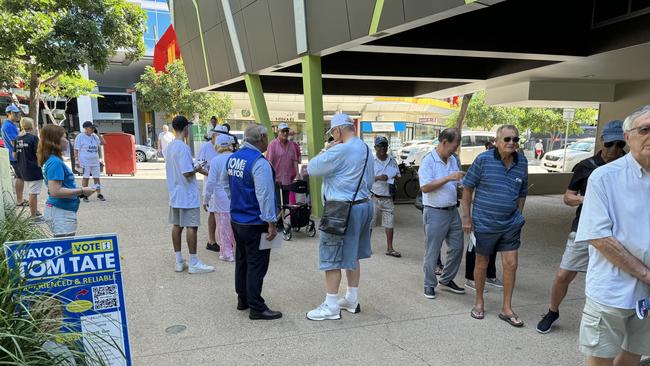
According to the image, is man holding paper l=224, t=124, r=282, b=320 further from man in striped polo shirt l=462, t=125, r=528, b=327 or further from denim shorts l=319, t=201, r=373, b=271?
man in striped polo shirt l=462, t=125, r=528, b=327

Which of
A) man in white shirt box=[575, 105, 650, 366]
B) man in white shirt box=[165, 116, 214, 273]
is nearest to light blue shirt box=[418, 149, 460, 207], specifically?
man in white shirt box=[575, 105, 650, 366]

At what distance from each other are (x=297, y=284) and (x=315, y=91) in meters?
4.73

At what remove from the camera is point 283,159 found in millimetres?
7605

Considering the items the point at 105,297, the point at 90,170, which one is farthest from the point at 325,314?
the point at 90,170

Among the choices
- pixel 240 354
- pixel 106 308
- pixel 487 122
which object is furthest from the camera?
pixel 487 122

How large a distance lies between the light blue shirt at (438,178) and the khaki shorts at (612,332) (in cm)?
216

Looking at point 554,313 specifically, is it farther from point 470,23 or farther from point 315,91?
point 315,91

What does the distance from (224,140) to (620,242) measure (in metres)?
4.47

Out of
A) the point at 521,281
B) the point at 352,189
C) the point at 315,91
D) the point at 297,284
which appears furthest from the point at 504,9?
the point at 297,284

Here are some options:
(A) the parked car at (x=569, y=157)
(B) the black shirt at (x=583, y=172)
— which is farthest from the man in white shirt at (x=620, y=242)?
(A) the parked car at (x=569, y=157)

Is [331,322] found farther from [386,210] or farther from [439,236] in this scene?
[386,210]

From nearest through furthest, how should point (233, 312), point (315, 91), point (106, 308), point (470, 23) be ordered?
point (106, 308)
point (233, 312)
point (470, 23)
point (315, 91)

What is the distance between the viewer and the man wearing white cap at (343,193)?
385 cm

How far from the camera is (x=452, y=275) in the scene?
486cm
